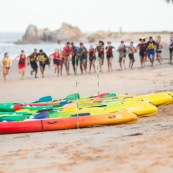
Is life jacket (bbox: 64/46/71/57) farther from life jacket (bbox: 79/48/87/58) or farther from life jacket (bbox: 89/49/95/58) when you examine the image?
life jacket (bbox: 89/49/95/58)

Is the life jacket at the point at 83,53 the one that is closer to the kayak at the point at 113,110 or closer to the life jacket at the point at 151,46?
the life jacket at the point at 151,46

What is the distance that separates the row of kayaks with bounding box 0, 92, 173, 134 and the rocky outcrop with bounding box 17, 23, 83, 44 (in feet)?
290

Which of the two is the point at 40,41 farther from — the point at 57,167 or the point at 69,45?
the point at 57,167

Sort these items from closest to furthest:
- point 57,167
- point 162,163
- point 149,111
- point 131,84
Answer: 1. point 162,163
2. point 57,167
3. point 149,111
4. point 131,84

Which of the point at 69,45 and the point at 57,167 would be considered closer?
the point at 57,167

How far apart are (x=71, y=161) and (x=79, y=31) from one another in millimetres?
105351

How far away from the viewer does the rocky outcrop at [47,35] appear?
324 ft

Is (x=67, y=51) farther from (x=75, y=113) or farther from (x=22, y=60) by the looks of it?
(x=75, y=113)

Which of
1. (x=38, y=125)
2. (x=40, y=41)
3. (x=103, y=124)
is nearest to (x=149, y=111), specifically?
(x=103, y=124)

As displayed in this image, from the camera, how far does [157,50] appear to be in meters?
21.1

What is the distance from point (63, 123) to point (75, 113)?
54 cm

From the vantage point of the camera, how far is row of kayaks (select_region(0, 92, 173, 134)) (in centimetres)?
793

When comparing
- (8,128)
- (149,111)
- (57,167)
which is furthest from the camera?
(149,111)

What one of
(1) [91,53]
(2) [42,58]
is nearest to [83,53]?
(1) [91,53]
